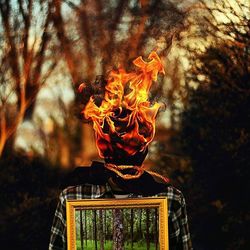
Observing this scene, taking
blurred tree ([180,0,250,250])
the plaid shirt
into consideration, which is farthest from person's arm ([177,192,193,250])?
blurred tree ([180,0,250,250])

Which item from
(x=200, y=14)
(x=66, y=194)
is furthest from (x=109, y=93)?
(x=200, y=14)

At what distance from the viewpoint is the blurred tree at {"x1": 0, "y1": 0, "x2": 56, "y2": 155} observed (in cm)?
638

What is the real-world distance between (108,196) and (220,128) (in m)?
3.62

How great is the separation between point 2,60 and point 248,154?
8.72 ft

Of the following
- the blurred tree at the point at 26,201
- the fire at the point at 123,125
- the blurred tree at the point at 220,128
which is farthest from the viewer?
the blurred tree at the point at 220,128

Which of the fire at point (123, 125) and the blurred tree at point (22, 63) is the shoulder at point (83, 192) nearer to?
the fire at point (123, 125)

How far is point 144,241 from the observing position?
321 centimetres

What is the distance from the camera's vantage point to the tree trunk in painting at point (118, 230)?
3.17m

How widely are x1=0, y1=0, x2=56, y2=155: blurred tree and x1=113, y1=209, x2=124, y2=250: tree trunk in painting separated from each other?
3364 mm

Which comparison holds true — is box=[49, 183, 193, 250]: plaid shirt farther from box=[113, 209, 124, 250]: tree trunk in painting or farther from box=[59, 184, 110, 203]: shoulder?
box=[113, 209, 124, 250]: tree trunk in painting

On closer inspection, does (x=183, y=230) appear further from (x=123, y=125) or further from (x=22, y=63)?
(x=22, y=63)

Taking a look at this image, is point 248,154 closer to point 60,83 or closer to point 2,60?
point 60,83

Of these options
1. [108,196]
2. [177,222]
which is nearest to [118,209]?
[108,196]

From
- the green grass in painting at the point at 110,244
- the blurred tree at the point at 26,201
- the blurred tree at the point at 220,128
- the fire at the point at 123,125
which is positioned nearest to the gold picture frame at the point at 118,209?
the green grass in painting at the point at 110,244
